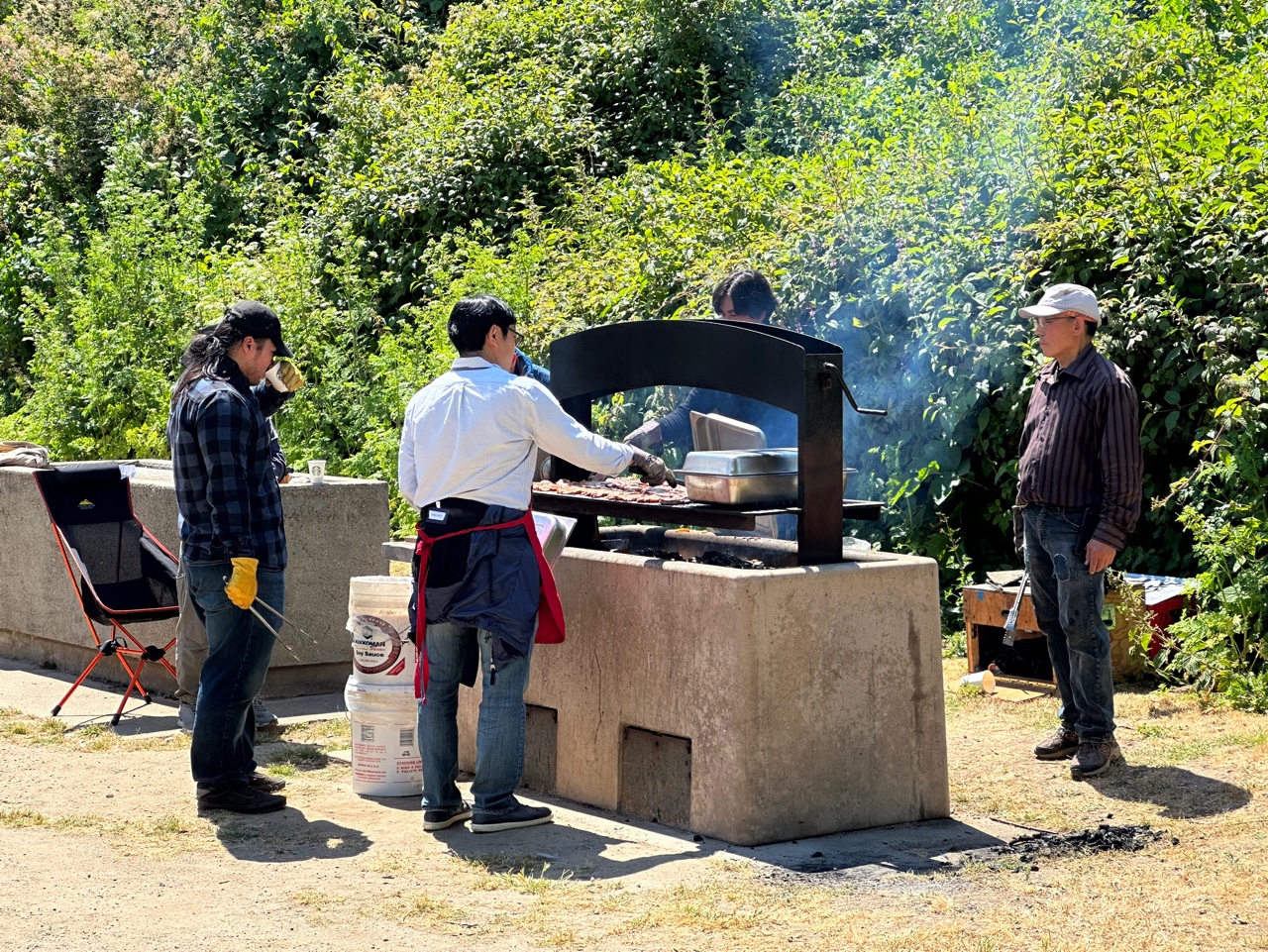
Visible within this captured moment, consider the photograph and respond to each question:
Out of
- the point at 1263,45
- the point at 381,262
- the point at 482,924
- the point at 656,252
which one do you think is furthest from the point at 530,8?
the point at 482,924

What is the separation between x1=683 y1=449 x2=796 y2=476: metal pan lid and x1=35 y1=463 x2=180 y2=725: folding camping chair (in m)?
3.53

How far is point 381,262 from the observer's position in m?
15.1

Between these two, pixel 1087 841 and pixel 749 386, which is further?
pixel 749 386

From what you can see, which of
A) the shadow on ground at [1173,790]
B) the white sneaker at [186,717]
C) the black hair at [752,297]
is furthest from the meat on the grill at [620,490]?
the white sneaker at [186,717]

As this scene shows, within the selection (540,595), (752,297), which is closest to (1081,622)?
(752,297)

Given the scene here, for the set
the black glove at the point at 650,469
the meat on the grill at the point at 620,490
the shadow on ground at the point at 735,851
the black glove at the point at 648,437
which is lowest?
the shadow on ground at the point at 735,851

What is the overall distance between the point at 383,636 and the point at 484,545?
0.99m

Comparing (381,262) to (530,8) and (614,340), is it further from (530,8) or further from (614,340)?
(614,340)

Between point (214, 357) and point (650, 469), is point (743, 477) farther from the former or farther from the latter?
point (214, 357)

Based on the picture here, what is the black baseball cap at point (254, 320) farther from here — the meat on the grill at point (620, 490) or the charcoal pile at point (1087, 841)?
the charcoal pile at point (1087, 841)

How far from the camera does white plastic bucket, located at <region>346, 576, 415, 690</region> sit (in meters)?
6.26

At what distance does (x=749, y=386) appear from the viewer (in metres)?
5.86

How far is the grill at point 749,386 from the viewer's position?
5.55m

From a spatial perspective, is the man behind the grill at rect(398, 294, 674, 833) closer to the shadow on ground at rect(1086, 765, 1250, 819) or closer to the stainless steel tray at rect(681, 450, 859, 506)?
the stainless steel tray at rect(681, 450, 859, 506)
